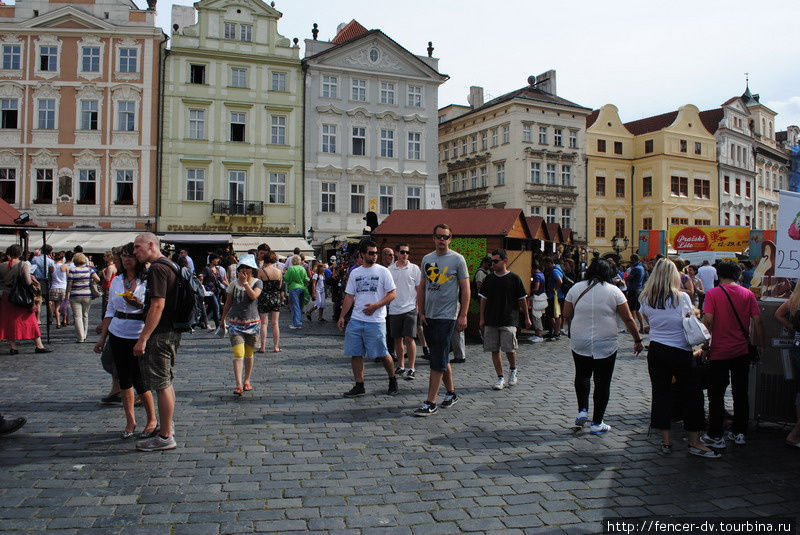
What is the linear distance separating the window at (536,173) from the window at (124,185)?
2660cm

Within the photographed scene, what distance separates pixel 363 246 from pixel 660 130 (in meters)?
48.3

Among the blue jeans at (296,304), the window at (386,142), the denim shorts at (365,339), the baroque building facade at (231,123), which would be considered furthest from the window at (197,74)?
the denim shorts at (365,339)

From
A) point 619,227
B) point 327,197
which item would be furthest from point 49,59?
point 619,227

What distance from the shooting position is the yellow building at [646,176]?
4791cm

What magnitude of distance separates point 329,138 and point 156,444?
31485mm

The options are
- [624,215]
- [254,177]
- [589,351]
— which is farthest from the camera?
[624,215]

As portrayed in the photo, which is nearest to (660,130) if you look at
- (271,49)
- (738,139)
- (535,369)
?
(738,139)

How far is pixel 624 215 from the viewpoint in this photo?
161 feet

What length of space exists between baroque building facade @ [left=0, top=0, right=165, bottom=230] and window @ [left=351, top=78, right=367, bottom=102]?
10608 millimetres

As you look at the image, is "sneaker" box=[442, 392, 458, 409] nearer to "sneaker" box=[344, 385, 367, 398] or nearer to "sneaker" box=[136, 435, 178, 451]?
"sneaker" box=[344, 385, 367, 398]

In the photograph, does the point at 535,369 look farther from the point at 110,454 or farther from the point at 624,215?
the point at 624,215

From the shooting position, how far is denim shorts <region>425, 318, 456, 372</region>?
21.2 ft

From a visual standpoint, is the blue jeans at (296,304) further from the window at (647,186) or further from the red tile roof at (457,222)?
the window at (647,186)

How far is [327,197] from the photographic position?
35219 millimetres
